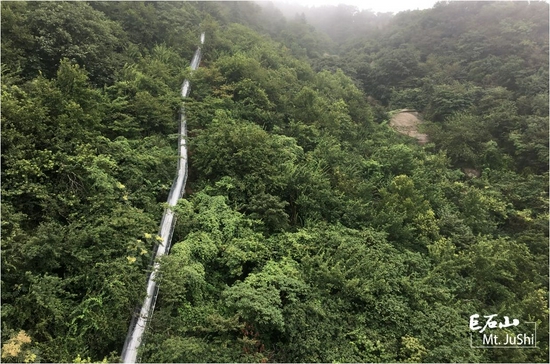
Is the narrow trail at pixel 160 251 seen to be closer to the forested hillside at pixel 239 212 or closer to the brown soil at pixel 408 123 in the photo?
the forested hillside at pixel 239 212

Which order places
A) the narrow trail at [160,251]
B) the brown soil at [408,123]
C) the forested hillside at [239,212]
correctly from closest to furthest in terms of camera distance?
the narrow trail at [160,251] < the forested hillside at [239,212] < the brown soil at [408,123]

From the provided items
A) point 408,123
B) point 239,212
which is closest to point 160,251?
point 239,212

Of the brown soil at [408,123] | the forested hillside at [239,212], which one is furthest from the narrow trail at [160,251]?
the brown soil at [408,123]

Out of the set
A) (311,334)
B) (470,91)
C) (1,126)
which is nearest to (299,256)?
(311,334)

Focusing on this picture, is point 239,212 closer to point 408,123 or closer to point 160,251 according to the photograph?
point 160,251

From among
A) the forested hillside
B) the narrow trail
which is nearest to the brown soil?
the forested hillside
